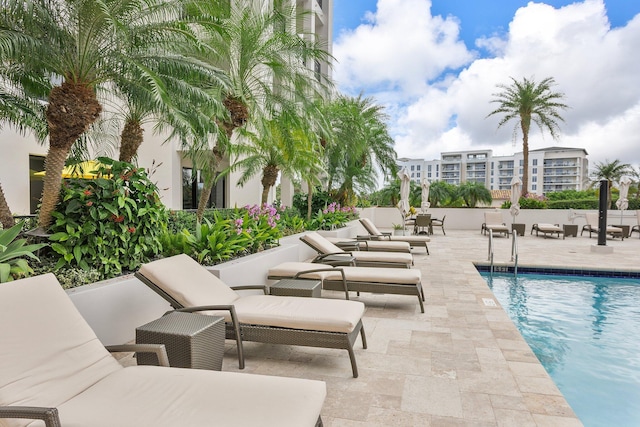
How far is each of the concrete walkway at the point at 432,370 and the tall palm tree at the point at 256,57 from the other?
488cm

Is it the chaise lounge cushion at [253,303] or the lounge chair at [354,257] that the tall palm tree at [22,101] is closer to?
the chaise lounge cushion at [253,303]

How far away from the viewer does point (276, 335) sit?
12.1 ft

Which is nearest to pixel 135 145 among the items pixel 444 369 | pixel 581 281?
pixel 444 369

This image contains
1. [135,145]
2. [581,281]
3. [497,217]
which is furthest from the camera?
[497,217]

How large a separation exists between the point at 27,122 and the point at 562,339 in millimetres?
8752

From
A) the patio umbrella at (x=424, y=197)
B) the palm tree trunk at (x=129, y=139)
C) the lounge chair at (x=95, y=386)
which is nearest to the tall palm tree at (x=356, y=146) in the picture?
the patio umbrella at (x=424, y=197)

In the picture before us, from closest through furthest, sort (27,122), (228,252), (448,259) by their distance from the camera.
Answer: (228,252) < (27,122) < (448,259)

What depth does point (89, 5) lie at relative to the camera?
4.84 meters

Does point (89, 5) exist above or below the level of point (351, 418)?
above

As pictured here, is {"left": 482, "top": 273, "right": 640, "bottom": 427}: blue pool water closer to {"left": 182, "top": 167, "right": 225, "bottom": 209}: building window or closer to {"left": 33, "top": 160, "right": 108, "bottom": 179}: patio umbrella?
{"left": 33, "top": 160, "right": 108, "bottom": 179}: patio umbrella

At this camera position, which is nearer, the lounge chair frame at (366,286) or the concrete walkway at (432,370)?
the concrete walkway at (432,370)

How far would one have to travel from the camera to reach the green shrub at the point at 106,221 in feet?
14.6

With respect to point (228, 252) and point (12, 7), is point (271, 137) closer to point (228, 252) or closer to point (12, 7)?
point (228, 252)

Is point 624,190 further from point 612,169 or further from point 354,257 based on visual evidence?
point 612,169
